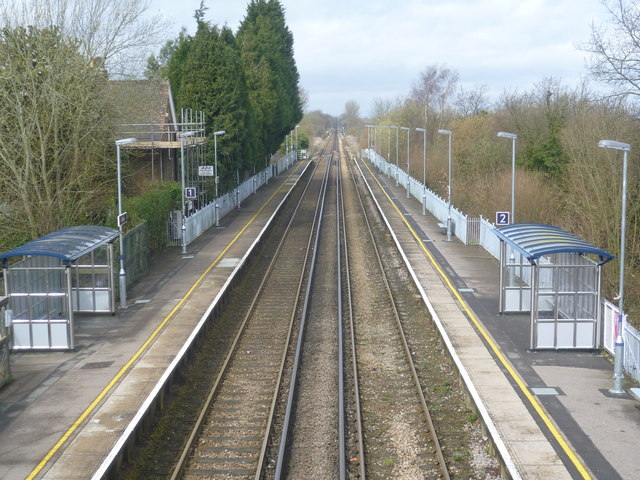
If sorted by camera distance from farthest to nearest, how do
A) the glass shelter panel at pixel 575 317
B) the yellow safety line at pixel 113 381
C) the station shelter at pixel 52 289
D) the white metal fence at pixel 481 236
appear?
1. the station shelter at pixel 52 289
2. the glass shelter panel at pixel 575 317
3. the white metal fence at pixel 481 236
4. the yellow safety line at pixel 113 381

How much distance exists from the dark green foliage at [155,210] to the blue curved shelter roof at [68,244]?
23.2 feet

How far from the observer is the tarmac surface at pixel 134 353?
36.2 ft

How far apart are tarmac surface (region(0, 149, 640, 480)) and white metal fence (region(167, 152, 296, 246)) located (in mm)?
7044

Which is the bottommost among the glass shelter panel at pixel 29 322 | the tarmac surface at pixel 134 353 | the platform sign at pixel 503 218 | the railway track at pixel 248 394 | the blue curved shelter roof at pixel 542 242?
the railway track at pixel 248 394

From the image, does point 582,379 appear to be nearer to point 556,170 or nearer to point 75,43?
point 75,43

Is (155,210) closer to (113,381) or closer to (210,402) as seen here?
(113,381)

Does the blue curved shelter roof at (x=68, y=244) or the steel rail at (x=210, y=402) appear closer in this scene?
the steel rail at (x=210, y=402)

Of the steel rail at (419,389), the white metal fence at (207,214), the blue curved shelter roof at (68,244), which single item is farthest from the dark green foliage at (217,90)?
the blue curved shelter roof at (68,244)

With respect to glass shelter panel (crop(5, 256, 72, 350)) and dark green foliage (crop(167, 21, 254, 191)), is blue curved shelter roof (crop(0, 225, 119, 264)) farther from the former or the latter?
dark green foliage (crop(167, 21, 254, 191))

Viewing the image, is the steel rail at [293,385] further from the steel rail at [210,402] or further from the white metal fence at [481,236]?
the white metal fence at [481,236]

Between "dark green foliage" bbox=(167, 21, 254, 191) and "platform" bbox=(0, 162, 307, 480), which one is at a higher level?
"dark green foliage" bbox=(167, 21, 254, 191)

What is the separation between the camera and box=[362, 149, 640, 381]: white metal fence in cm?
1430

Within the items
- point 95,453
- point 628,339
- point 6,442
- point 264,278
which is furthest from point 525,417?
point 264,278

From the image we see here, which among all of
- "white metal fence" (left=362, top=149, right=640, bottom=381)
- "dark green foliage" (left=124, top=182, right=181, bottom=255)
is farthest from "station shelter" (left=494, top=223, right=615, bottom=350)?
"dark green foliage" (left=124, top=182, right=181, bottom=255)
